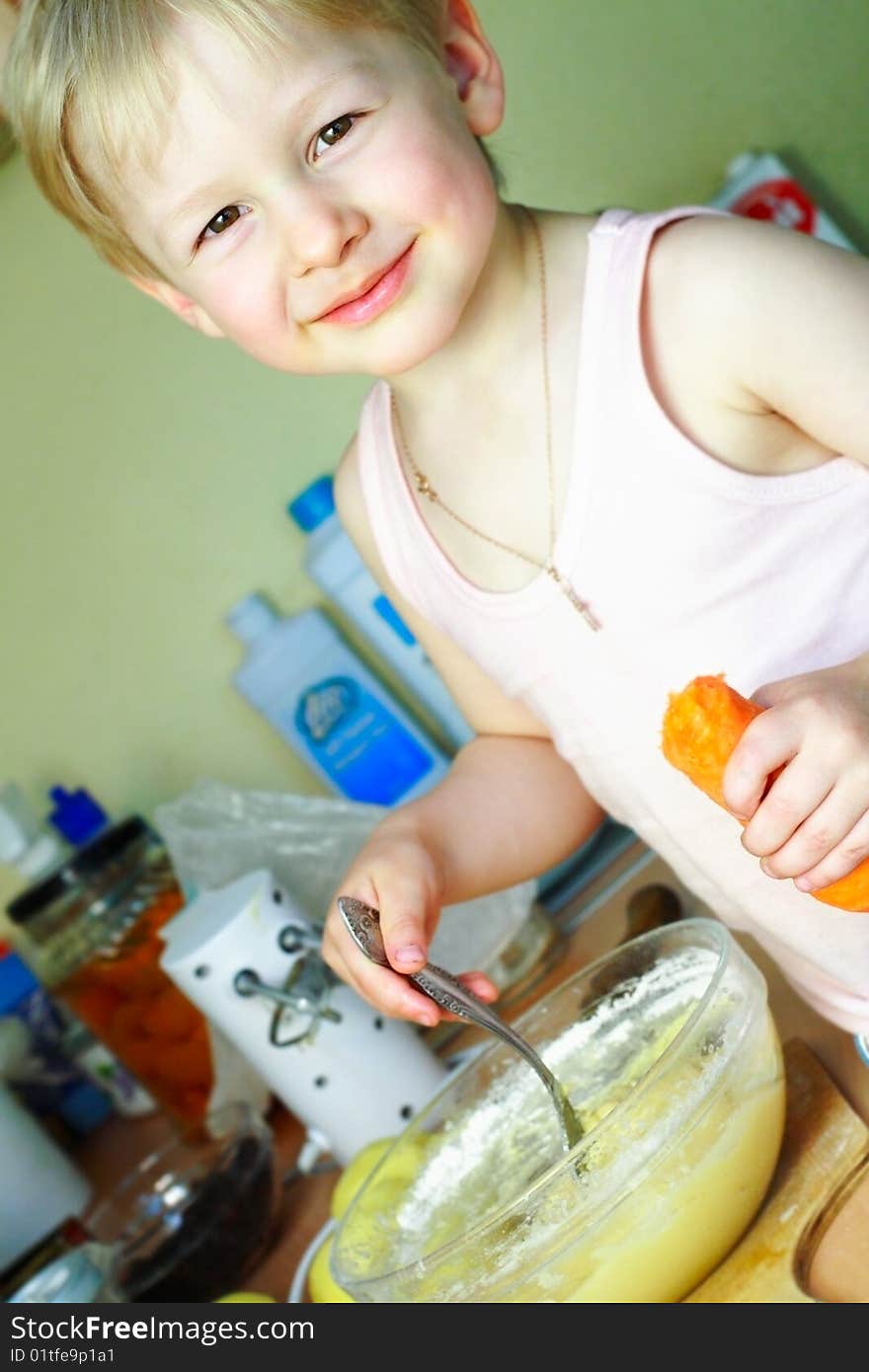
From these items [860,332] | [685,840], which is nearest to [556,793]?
[685,840]

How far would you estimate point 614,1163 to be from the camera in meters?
0.61

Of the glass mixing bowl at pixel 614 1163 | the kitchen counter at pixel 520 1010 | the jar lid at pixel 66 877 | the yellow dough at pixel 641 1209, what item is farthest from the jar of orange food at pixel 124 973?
the yellow dough at pixel 641 1209

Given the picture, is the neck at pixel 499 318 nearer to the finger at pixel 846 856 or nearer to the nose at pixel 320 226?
the nose at pixel 320 226

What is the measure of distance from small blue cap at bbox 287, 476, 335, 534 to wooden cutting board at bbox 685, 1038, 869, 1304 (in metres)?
0.77

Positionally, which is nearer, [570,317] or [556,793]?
[570,317]

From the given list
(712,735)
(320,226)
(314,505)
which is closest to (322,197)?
(320,226)

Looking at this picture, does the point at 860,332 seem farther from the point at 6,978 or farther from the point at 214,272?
the point at 6,978

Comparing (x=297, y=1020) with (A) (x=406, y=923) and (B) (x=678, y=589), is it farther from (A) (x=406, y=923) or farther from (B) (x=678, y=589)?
(B) (x=678, y=589)

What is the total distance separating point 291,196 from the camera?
0.69 meters

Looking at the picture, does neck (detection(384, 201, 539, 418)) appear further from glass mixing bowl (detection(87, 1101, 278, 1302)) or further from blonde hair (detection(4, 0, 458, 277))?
glass mixing bowl (detection(87, 1101, 278, 1302))

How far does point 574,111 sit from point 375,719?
0.63m

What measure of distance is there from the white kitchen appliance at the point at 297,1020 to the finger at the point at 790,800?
0.53 meters

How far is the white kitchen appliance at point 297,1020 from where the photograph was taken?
3.40ft

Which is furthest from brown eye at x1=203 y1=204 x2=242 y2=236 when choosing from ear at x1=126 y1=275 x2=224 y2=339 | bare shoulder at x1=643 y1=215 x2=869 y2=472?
bare shoulder at x1=643 y1=215 x2=869 y2=472
